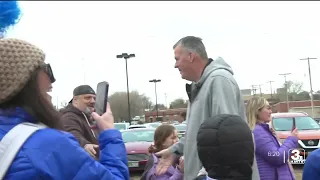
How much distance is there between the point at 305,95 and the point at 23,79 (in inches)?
3540

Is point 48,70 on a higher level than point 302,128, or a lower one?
higher

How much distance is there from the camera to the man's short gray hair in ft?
11.6

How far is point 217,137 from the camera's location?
1729mm

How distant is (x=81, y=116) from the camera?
4570mm

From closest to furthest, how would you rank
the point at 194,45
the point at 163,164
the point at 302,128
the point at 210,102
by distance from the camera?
the point at 210,102
the point at 194,45
the point at 163,164
the point at 302,128

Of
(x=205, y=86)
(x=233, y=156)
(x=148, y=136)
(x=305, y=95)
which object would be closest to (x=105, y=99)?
(x=233, y=156)

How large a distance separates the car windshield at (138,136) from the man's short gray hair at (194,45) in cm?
1028

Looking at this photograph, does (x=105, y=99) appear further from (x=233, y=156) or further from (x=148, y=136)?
(x=148, y=136)

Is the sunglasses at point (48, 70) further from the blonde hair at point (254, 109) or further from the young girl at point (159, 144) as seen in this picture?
the blonde hair at point (254, 109)

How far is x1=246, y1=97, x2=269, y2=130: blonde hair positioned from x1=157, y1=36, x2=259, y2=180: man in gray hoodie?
4.16ft

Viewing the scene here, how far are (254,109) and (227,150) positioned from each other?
3124 mm

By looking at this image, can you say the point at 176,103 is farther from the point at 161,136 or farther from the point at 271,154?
the point at 271,154

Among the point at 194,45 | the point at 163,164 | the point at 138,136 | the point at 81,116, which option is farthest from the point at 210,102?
the point at 138,136

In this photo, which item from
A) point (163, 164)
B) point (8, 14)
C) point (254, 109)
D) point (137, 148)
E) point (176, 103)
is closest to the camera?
point (8, 14)
